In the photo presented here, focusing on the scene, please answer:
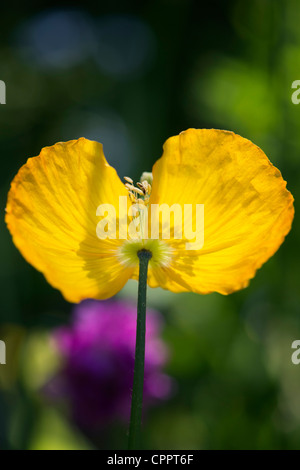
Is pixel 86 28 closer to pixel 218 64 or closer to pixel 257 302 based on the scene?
pixel 218 64

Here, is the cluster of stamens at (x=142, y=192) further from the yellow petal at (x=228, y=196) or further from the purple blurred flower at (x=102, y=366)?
the purple blurred flower at (x=102, y=366)

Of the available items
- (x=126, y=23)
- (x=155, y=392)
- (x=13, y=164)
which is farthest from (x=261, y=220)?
(x=126, y=23)

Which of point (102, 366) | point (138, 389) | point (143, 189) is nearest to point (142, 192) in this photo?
point (143, 189)

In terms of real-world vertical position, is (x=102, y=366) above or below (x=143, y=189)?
below

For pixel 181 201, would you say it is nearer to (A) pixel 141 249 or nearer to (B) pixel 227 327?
(A) pixel 141 249

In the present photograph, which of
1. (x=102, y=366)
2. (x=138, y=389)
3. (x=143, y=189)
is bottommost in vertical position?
(x=138, y=389)

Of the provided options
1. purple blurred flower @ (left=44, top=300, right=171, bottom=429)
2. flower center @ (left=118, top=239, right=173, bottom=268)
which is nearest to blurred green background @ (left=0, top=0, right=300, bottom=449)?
purple blurred flower @ (left=44, top=300, right=171, bottom=429)
